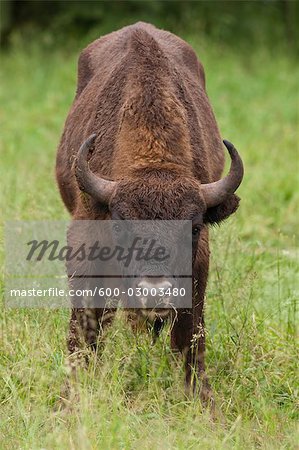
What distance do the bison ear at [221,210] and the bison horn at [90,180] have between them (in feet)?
2.02

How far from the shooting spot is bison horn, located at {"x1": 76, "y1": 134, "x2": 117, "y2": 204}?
225 inches

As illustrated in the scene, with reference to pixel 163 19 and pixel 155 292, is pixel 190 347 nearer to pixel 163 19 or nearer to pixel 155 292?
pixel 155 292

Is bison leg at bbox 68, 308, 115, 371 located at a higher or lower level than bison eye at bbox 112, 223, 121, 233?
lower

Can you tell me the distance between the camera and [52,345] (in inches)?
237

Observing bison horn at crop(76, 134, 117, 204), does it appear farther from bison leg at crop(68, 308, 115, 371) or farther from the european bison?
bison leg at crop(68, 308, 115, 371)

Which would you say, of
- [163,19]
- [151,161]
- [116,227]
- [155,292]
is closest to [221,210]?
[151,161]

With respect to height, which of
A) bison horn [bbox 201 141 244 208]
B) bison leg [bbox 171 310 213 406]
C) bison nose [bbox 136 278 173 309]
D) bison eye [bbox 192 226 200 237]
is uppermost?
bison horn [bbox 201 141 244 208]

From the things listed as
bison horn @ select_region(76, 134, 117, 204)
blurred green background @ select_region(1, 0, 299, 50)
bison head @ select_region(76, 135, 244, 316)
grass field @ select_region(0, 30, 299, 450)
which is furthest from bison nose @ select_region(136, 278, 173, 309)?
blurred green background @ select_region(1, 0, 299, 50)

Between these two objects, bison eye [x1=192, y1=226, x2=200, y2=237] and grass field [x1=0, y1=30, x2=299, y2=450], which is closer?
grass field [x1=0, y1=30, x2=299, y2=450]

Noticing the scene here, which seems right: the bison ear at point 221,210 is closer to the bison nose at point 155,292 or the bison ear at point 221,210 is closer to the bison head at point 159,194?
the bison head at point 159,194

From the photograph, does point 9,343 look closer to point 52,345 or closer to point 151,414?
point 52,345

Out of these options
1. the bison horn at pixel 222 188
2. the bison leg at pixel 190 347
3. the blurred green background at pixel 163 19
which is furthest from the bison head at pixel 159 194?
the blurred green background at pixel 163 19

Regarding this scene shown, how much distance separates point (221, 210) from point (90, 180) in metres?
0.82

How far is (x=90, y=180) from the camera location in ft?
18.8
